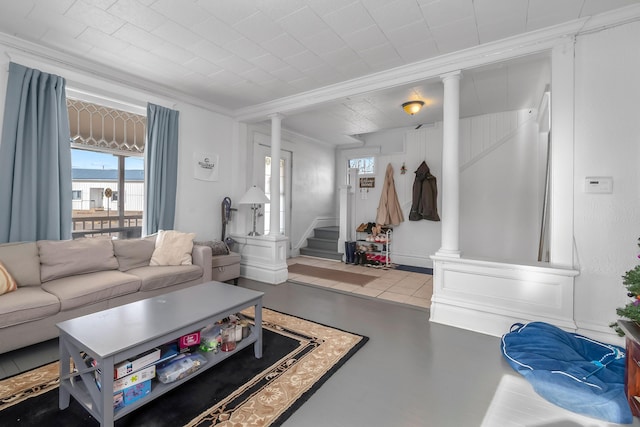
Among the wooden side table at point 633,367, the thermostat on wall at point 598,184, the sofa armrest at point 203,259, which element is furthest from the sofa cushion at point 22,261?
the thermostat on wall at point 598,184

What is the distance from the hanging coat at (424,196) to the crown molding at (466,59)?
2453 mm

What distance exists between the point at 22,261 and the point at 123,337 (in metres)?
1.85

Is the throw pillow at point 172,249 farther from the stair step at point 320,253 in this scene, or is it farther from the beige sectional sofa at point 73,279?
the stair step at point 320,253

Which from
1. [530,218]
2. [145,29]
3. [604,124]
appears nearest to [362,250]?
[530,218]

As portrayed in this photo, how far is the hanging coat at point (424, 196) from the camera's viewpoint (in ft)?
17.4

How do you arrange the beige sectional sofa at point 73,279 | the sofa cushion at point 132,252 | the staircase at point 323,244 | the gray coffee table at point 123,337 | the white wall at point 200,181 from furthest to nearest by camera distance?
the staircase at point 323,244
the white wall at point 200,181
the sofa cushion at point 132,252
the beige sectional sofa at point 73,279
the gray coffee table at point 123,337

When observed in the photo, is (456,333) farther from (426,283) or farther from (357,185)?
(357,185)

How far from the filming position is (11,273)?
8.02 feet

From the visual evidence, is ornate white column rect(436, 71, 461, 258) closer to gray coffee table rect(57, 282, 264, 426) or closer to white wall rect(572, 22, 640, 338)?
white wall rect(572, 22, 640, 338)

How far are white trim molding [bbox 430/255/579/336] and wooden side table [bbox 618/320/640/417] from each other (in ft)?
2.28

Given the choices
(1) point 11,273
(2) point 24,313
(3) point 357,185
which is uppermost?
(3) point 357,185

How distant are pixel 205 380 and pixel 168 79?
3438 mm

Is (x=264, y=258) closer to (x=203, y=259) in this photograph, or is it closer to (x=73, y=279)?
(x=203, y=259)

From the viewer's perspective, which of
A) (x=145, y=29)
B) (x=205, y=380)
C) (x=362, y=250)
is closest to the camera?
(x=205, y=380)
